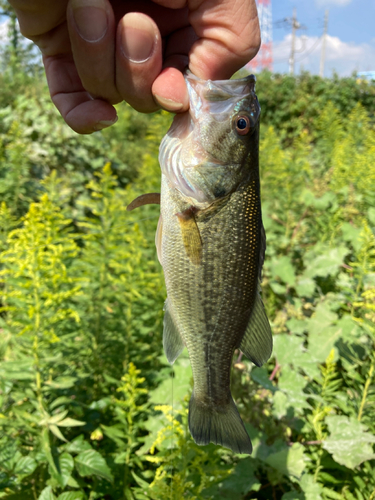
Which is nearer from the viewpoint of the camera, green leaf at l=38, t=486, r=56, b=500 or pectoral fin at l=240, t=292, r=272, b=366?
pectoral fin at l=240, t=292, r=272, b=366

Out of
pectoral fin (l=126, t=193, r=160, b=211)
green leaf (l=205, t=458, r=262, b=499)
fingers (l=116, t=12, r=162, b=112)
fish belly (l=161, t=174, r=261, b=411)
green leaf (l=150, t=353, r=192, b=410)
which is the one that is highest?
fingers (l=116, t=12, r=162, b=112)

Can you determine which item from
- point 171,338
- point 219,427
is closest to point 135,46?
point 171,338

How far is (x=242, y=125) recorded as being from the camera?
125cm

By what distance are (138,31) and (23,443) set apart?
2.06 meters

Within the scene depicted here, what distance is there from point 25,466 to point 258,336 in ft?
4.48

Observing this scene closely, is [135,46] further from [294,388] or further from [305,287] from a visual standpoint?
[305,287]

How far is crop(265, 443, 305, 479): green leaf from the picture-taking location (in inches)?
75.9

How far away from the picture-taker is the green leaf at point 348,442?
2.01 meters

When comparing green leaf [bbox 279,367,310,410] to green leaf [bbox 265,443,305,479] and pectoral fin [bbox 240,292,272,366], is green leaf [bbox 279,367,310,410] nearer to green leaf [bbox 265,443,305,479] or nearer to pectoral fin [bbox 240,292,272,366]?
green leaf [bbox 265,443,305,479]

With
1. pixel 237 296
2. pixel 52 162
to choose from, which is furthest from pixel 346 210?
pixel 52 162

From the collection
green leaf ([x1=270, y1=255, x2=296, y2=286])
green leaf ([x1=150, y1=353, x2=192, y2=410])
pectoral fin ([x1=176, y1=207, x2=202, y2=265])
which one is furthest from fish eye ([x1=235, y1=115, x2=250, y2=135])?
Answer: green leaf ([x1=270, y1=255, x2=296, y2=286])

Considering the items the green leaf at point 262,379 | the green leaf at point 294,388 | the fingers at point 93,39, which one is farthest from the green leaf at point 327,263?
the fingers at point 93,39

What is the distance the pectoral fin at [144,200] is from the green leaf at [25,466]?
138 cm

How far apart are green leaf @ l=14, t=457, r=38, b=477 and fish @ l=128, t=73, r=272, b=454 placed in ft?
3.28
